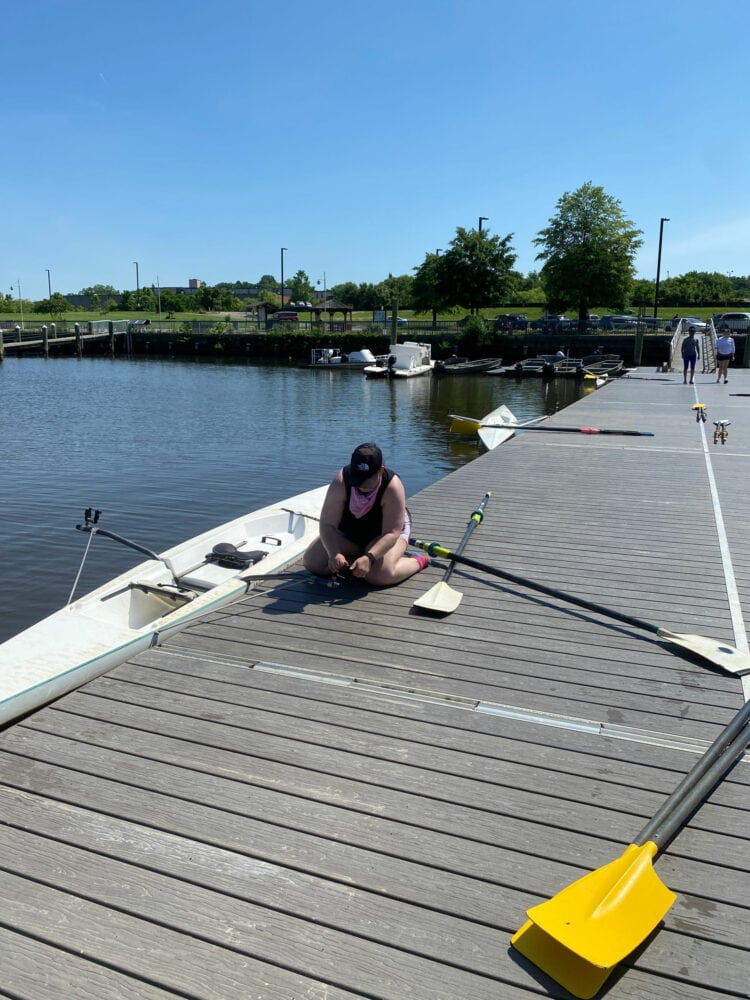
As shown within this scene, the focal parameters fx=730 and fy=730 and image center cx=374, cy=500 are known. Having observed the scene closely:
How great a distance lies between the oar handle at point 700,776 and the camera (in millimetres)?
2887

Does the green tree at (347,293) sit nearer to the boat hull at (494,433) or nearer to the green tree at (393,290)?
the green tree at (393,290)

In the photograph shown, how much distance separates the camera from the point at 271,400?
117 ft

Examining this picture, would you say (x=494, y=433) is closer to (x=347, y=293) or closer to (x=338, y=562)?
(x=338, y=562)

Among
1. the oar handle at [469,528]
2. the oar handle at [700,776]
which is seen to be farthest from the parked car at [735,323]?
the oar handle at [700,776]

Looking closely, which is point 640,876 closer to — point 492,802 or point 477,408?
point 492,802

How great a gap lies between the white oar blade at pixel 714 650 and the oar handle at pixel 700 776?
1.90ft

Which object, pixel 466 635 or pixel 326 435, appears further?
pixel 326 435

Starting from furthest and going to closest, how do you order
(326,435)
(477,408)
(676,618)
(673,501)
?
1. (477,408)
2. (326,435)
3. (673,501)
4. (676,618)

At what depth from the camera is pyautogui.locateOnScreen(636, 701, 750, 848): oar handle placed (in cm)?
289

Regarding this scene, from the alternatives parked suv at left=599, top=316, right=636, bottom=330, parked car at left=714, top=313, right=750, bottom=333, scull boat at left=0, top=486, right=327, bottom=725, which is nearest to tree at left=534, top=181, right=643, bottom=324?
parked suv at left=599, top=316, right=636, bottom=330

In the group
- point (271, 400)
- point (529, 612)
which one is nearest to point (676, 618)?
point (529, 612)

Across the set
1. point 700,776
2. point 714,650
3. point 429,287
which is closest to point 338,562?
point 714,650

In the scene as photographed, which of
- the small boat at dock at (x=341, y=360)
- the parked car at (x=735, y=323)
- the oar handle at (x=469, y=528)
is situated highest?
the parked car at (x=735, y=323)

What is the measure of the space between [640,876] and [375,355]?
184 ft
